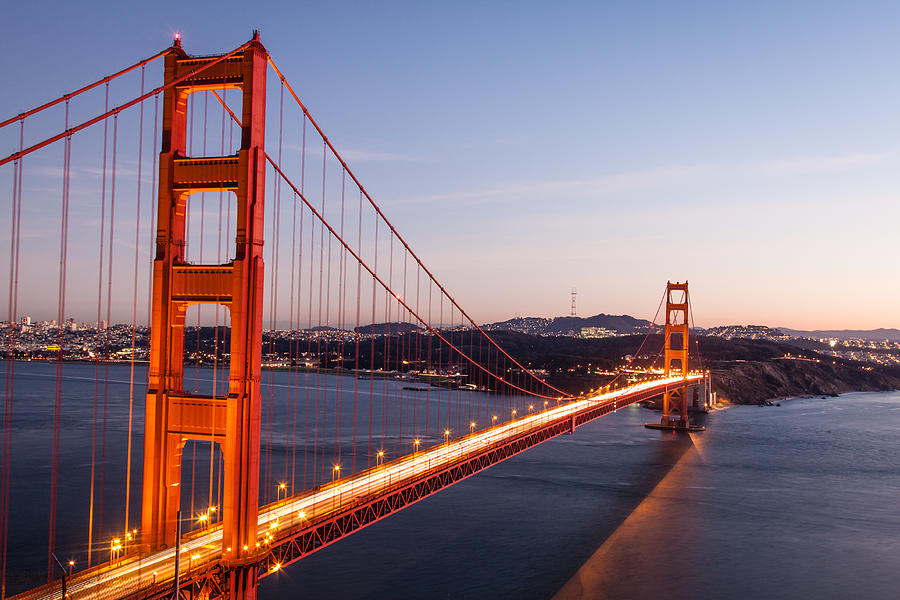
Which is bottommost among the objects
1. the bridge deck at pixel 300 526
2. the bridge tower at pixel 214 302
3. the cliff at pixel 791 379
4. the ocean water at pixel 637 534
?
the ocean water at pixel 637 534

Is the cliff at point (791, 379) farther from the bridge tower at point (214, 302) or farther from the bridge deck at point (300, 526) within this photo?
the bridge tower at point (214, 302)

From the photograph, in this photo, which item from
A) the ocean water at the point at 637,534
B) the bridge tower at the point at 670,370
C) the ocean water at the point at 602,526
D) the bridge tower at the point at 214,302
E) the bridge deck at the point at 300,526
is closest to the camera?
the bridge deck at the point at 300,526

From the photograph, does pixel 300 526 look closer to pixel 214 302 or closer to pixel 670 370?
pixel 214 302

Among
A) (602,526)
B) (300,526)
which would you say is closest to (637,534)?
(602,526)

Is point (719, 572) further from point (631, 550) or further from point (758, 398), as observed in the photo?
point (758, 398)

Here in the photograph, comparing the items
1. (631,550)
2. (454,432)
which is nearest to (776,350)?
(454,432)

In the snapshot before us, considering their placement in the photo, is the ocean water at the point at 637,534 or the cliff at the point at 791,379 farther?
the cliff at the point at 791,379

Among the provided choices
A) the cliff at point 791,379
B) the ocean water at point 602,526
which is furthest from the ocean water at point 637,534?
the cliff at point 791,379
